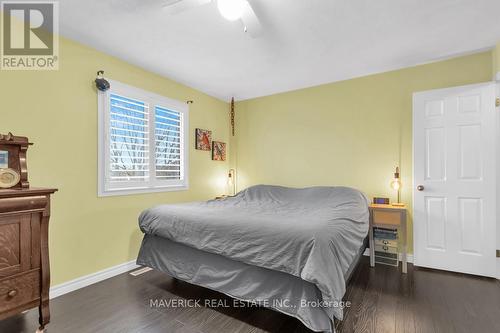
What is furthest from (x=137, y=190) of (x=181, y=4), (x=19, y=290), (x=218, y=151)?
(x=181, y=4)

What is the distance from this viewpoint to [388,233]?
9.45 ft

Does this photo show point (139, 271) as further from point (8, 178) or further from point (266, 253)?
point (266, 253)

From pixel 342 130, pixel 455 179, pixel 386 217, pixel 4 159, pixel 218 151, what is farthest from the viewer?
pixel 218 151

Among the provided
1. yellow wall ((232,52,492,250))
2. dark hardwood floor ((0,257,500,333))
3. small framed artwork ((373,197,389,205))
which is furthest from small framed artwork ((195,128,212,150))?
small framed artwork ((373,197,389,205))

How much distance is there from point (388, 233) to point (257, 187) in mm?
1793

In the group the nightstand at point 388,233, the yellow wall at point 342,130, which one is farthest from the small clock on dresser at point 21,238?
the nightstand at point 388,233

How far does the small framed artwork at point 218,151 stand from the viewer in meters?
4.14

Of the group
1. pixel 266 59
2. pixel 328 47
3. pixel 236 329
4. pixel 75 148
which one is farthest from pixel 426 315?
pixel 75 148

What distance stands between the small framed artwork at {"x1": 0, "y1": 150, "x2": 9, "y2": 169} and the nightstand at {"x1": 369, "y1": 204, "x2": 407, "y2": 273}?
3510mm

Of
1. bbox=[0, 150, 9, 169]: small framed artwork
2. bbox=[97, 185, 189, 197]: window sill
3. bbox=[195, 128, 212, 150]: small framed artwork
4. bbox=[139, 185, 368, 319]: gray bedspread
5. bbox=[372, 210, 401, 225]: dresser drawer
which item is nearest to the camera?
bbox=[139, 185, 368, 319]: gray bedspread

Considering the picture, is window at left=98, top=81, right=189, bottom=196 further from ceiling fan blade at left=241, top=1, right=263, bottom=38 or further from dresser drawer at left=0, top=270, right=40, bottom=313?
ceiling fan blade at left=241, top=1, right=263, bottom=38

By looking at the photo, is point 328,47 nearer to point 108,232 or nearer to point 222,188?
point 222,188

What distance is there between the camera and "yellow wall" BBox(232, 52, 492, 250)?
3035 millimetres

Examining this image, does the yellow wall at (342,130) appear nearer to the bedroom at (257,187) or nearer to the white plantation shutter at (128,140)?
the bedroom at (257,187)
